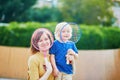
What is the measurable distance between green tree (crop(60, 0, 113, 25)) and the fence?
1.69ft

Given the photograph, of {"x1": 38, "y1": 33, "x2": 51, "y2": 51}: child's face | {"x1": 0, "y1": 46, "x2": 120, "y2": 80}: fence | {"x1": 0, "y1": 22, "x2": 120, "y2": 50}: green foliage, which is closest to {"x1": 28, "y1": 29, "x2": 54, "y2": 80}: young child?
{"x1": 38, "y1": 33, "x2": 51, "y2": 51}: child's face

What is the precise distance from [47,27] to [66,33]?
151cm

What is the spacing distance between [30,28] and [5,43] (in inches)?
13.8

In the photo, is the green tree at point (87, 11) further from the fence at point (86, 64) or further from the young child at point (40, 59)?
the young child at point (40, 59)

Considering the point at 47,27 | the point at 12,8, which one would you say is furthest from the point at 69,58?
the point at 12,8

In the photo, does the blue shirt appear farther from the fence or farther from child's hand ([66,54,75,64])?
the fence

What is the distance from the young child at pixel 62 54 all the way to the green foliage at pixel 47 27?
1.49m

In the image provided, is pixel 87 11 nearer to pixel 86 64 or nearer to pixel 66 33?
pixel 86 64

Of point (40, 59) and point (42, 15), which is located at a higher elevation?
point (42, 15)

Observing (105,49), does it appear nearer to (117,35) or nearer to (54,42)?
(117,35)

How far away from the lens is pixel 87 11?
9.10 ft

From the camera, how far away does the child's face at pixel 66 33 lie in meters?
1.08

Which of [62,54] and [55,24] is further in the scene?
[55,24]

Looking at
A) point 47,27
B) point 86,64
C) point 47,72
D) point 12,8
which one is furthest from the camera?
point 12,8
